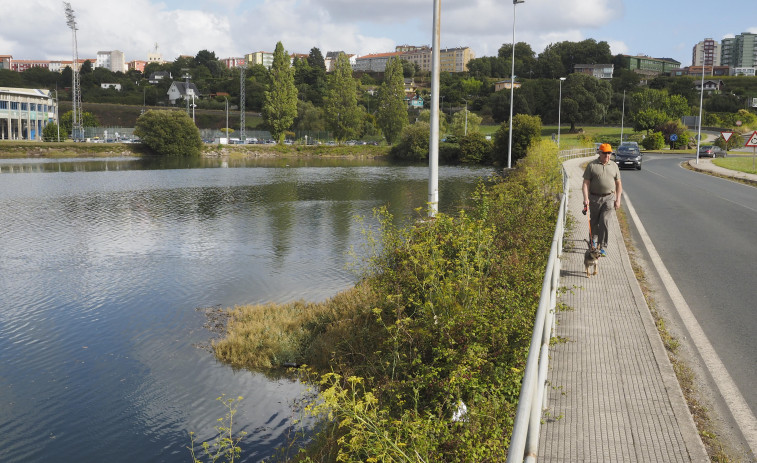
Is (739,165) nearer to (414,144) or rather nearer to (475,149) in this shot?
(475,149)

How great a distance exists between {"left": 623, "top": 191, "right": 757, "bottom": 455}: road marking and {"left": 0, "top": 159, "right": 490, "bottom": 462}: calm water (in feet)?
18.0

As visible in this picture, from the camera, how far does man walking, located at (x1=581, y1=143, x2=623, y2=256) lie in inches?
407

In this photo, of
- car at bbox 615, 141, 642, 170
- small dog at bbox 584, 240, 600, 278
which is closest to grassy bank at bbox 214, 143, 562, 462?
small dog at bbox 584, 240, 600, 278

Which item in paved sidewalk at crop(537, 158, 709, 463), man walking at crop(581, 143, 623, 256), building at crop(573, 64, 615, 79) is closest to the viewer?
paved sidewalk at crop(537, 158, 709, 463)

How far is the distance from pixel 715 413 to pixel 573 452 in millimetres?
1674

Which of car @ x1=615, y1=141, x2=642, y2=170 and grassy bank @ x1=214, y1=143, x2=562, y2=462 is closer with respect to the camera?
grassy bank @ x1=214, y1=143, x2=562, y2=462

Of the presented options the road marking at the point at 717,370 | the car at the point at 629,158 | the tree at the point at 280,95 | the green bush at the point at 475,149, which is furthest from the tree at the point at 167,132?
the road marking at the point at 717,370

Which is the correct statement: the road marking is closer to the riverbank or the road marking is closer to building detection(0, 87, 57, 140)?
the riverbank

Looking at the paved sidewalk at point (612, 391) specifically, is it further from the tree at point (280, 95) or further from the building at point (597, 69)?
the building at point (597, 69)

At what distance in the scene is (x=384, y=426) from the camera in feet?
18.5

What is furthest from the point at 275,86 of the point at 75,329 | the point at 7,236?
the point at 75,329

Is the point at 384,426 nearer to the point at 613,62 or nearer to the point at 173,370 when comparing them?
the point at 173,370

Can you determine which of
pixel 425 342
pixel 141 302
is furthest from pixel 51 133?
pixel 425 342

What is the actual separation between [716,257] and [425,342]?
768 cm
